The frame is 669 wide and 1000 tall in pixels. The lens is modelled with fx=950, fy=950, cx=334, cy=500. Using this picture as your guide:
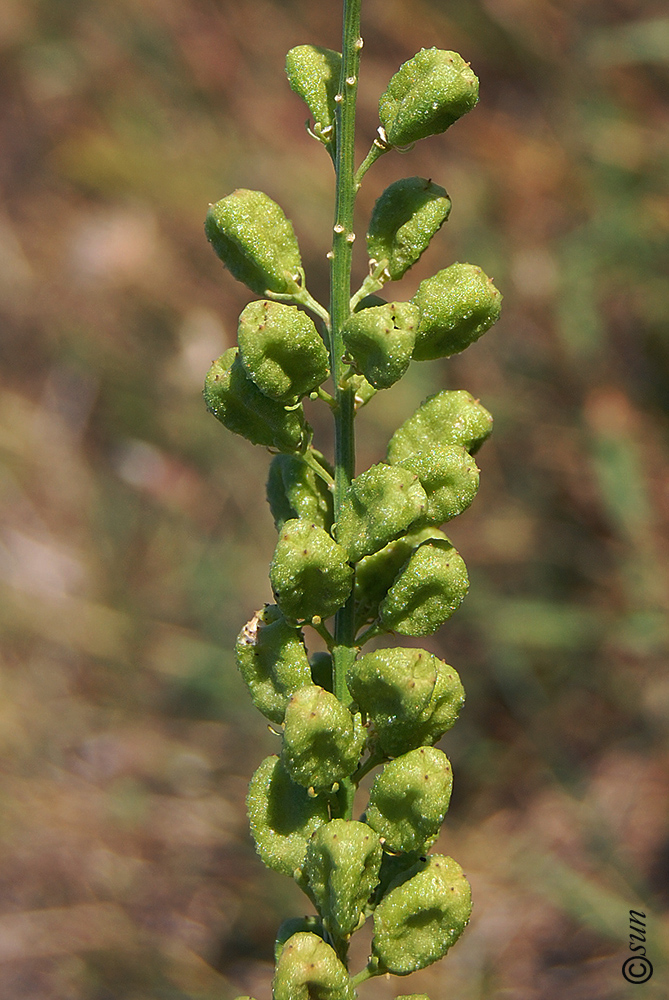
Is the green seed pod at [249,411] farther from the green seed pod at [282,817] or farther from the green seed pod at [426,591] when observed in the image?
the green seed pod at [282,817]

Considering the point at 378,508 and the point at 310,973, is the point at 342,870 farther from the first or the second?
the point at 378,508

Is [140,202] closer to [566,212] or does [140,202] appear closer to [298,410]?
[566,212]

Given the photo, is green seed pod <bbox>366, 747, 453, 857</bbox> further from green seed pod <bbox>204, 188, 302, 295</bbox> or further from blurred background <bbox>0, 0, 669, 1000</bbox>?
blurred background <bbox>0, 0, 669, 1000</bbox>

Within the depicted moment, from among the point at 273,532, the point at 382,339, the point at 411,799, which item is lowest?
the point at 411,799
